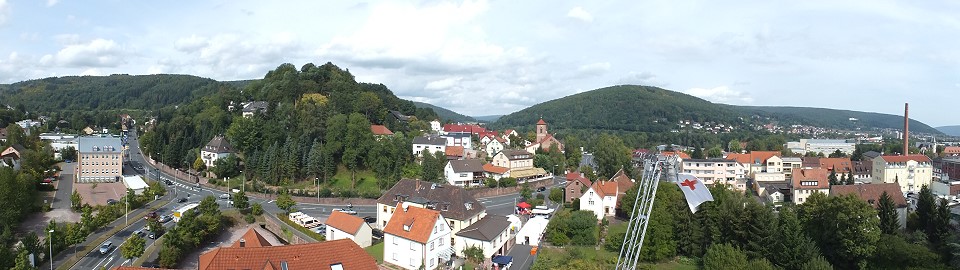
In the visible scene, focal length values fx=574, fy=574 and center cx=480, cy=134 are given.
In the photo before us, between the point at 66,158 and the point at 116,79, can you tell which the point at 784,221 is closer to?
the point at 66,158

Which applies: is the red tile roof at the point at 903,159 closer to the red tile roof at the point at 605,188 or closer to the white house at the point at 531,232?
the red tile roof at the point at 605,188

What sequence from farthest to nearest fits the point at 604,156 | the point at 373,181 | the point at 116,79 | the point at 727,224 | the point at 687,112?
the point at 687,112, the point at 116,79, the point at 604,156, the point at 373,181, the point at 727,224

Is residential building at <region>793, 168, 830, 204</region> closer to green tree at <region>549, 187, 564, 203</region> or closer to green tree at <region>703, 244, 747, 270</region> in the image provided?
green tree at <region>549, 187, 564, 203</region>

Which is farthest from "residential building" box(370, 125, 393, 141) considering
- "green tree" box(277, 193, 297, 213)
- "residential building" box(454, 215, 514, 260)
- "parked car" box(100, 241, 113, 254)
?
"parked car" box(100, 241, 113, 254)

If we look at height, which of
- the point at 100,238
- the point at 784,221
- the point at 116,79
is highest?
the point at 116,79

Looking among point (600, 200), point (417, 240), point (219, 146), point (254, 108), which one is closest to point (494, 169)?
point (600, 200)

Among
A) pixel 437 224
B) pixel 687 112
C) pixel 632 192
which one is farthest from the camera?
pixel 687 112

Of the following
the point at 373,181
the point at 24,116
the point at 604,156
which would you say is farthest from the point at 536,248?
the point at 24,116
